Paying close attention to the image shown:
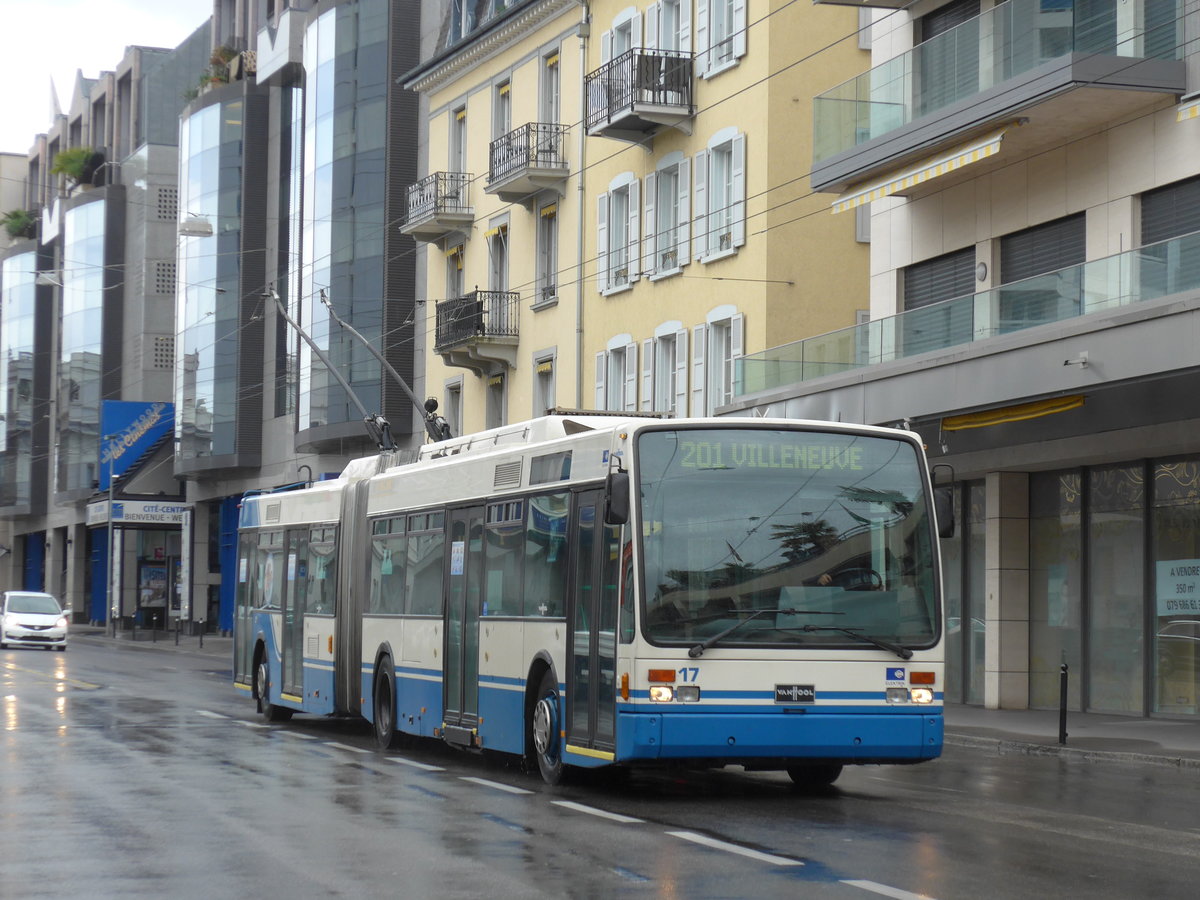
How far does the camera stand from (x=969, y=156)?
26.0 meters

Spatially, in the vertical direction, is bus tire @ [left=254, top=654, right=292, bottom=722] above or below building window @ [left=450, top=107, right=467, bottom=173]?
below

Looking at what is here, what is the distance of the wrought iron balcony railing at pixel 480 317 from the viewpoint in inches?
1745

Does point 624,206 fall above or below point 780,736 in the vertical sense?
above

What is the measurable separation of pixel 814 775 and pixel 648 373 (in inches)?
893

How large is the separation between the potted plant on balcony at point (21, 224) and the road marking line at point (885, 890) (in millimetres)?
94387

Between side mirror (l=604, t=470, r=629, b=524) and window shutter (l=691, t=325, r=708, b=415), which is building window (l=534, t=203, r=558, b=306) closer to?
window shutter (l=691, t=325, r=708, b=415)

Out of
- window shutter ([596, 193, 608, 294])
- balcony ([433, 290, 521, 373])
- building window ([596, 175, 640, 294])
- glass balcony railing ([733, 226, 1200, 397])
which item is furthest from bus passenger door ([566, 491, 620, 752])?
balcony ([433, 290, 521, 373])

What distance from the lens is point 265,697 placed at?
25.5 m

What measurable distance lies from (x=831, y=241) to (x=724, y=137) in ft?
9.18

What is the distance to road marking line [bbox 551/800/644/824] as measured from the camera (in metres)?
13.0

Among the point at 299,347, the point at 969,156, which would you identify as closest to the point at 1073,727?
the point at 969,156

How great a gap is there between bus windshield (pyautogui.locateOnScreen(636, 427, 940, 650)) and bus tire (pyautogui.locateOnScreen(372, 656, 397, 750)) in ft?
22.5

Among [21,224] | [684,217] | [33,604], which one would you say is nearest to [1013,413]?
[684,217]

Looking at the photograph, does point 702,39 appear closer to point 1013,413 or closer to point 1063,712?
point 1013,413
